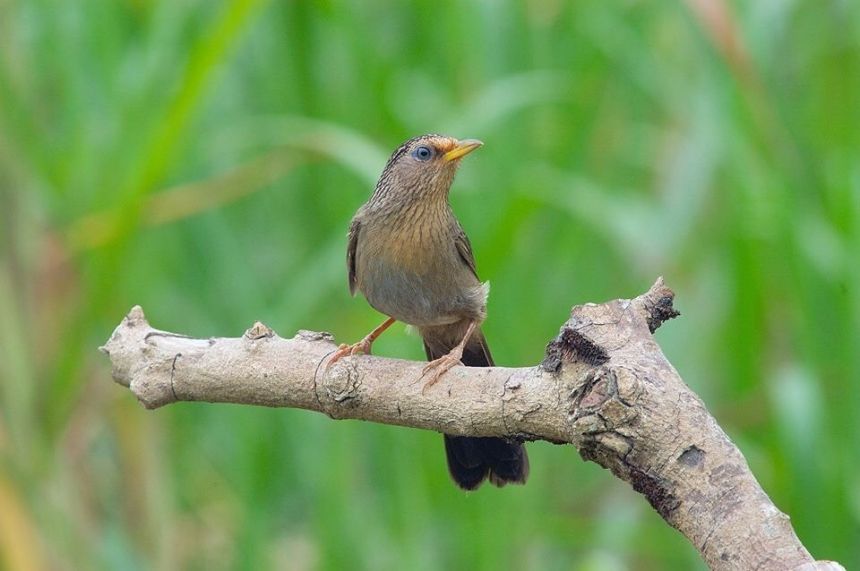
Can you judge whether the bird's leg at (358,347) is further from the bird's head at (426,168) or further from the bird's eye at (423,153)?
the bird's eye at (423,153)

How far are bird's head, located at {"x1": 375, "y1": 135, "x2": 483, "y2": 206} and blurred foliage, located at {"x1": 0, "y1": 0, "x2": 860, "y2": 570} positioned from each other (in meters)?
0.26

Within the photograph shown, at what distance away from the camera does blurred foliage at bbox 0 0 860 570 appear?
4.31 metres

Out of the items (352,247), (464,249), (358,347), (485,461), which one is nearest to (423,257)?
(464,249)

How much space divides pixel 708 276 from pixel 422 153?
1.68m

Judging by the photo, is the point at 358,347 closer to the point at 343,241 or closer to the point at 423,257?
the point at 423,257

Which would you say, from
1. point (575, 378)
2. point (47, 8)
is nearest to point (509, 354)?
point (575, 378)

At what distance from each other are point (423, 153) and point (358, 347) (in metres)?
0.85

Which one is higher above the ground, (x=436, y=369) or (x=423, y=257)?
(x=423, y=257)

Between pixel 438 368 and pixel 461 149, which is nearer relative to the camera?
pixel 438 368

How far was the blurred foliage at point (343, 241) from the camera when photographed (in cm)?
431

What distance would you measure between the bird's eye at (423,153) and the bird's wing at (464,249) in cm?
26

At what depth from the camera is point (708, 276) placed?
522 cm

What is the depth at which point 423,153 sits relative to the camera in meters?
4.12

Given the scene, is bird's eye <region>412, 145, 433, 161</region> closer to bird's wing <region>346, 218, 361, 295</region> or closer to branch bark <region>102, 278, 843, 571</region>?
bird's wing <region>346, 218, 361, 295</region>
